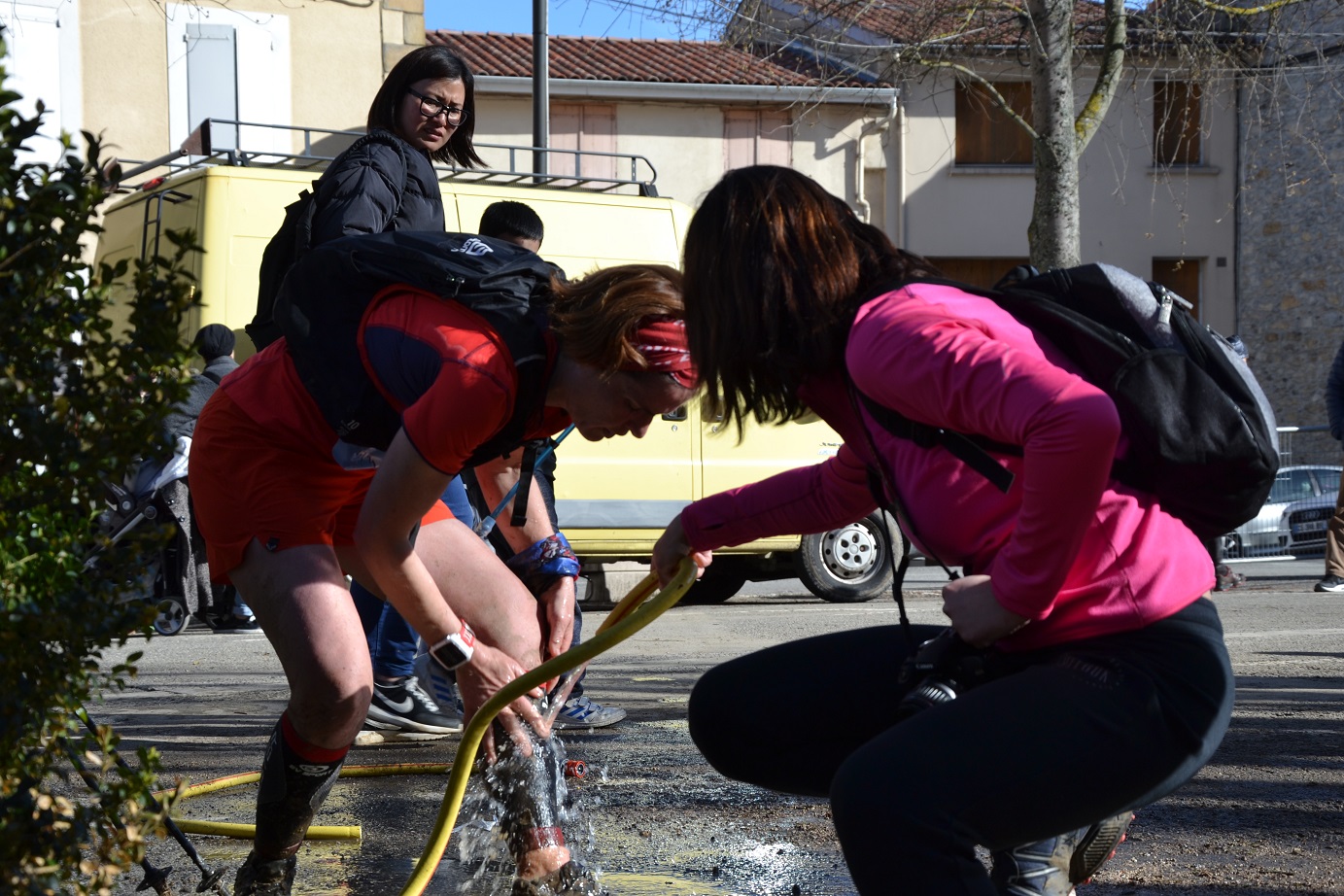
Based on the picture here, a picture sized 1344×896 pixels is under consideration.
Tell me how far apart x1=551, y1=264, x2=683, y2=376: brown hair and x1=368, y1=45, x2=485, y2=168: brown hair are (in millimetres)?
1560

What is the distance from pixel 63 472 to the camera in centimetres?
183

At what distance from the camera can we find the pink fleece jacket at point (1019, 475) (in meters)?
1.99

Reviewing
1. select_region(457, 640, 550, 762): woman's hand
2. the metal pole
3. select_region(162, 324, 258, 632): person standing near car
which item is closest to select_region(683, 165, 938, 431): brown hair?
select_region(457, 640, 550, 762): woman's hand

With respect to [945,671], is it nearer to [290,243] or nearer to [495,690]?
[495,690]

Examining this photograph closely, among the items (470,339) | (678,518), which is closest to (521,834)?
(678,518)

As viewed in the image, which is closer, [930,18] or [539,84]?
[930,18]

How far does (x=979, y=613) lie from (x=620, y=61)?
26.8 m

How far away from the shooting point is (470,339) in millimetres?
2674

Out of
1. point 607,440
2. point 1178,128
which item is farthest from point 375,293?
point 1178,128

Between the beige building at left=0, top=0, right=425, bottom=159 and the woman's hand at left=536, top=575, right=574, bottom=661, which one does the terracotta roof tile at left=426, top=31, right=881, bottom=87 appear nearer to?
the beige building at left=0, top=0, right=425, bottom=159

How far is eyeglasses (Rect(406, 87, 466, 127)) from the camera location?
422 centimetres

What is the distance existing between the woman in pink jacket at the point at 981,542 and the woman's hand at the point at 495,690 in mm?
909

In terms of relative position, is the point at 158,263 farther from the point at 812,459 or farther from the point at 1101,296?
the point at 812,459

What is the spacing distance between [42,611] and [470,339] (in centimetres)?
102
